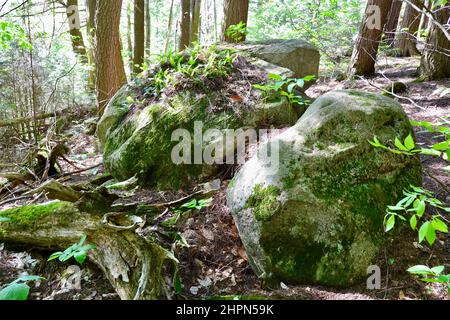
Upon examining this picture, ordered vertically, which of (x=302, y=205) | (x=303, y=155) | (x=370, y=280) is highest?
(x=303, y=155)

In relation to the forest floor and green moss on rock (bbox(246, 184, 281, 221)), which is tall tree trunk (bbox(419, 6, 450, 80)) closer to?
the forest floor

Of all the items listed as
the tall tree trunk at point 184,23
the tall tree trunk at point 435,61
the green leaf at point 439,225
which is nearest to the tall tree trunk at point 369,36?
the tall tree trunk at point 435,61

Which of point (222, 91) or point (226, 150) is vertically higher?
point (222, 91)

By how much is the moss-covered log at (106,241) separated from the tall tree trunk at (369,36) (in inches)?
274

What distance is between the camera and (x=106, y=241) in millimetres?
2789

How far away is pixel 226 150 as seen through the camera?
4105mm

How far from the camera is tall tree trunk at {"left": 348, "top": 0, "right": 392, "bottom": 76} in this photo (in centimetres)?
751

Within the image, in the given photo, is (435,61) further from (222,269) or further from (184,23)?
(184,23)

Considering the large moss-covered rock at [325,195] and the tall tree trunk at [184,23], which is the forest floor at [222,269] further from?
the tall tree trunk at [184,23]

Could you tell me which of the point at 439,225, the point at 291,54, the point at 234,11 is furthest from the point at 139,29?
the point at 439,225
